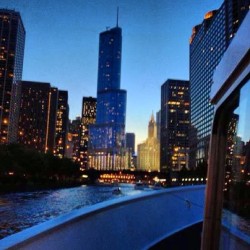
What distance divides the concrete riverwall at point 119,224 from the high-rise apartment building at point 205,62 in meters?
133

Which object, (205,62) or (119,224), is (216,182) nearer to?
(119,224)

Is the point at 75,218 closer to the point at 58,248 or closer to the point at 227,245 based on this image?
the point at 58,248

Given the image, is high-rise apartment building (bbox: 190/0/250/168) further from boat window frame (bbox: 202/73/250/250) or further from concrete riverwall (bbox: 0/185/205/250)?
boat window frame (bbox: 202/73/250/250)

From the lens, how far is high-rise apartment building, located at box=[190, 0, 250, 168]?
5788 inches

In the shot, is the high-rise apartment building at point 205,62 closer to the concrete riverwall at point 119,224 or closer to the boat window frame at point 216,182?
the concrete riverwall at point 119,224

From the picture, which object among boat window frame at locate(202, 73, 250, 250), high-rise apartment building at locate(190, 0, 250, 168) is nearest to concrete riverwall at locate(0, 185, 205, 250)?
boat window frame at locate(202, 73, 250, 250)

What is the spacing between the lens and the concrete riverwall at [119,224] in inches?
218

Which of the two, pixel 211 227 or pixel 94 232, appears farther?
pixel 94 232

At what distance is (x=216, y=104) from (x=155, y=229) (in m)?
6.93

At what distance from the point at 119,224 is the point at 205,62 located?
177m

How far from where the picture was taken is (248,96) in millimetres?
3252

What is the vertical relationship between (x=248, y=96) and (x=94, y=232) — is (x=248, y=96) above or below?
above

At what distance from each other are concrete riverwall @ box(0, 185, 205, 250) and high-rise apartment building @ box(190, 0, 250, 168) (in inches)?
5228

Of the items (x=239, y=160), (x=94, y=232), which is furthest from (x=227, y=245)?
(x=94, y=232)
